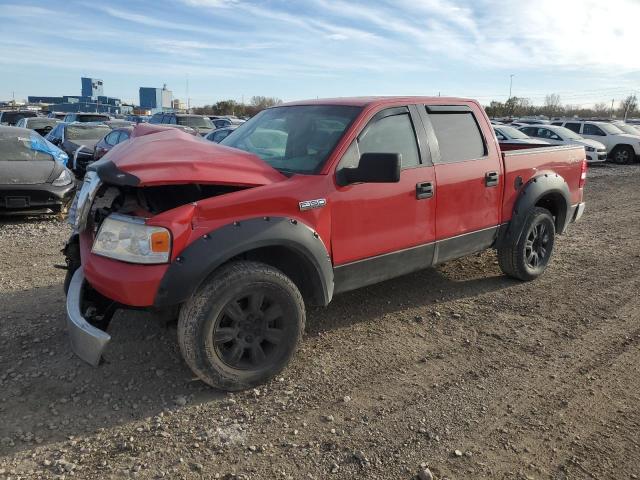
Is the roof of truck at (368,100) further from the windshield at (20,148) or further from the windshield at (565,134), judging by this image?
the windshield at (565,134)

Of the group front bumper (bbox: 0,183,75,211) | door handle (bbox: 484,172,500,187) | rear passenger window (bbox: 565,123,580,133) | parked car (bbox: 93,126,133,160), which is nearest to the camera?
door handle (bbox: 484,172,500,187)

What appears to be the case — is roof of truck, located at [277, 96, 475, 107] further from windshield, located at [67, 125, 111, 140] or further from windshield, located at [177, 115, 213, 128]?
windshield, located at [177, 115, 213, 128]

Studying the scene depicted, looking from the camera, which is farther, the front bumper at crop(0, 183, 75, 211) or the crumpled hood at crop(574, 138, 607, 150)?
the crumpled hood at crop(574, 138, 607, 150)

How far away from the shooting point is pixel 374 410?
3148mm

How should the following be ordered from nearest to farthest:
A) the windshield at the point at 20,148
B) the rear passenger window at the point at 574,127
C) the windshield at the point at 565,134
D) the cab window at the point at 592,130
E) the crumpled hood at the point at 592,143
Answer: the windshield at the point at 20,148 < the windshield at the point at 565,134 < the crumpled hood at the point at 592,143 < the cab window at the point at 592,130 < the rear passenger window at the point at 574,127

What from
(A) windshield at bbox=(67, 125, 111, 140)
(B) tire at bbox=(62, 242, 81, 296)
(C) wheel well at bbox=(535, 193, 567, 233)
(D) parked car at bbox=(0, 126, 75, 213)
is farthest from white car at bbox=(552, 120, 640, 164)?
(B) tire at bbox=(62, 242, 81, 296)

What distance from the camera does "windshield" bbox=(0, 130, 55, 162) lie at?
835cm

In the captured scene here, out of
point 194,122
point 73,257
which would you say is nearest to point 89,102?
point 194,122

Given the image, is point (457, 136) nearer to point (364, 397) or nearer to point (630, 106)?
point (364, 397)

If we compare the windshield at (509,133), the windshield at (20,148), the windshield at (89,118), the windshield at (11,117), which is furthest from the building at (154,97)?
the windshield at (20,148)

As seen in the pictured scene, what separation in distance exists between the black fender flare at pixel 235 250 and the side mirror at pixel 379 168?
1.70 ft

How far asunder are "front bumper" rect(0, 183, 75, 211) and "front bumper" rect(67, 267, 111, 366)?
5.39 meters

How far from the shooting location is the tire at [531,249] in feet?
17.0

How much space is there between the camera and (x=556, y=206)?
19.0 feet
